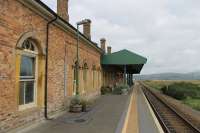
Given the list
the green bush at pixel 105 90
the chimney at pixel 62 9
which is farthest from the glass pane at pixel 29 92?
the green bush at pixel 105 90

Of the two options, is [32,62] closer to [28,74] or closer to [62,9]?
[28,74]

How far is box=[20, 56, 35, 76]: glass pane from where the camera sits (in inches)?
349

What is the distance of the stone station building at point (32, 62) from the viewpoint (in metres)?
7.52

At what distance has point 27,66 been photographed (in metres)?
9.21

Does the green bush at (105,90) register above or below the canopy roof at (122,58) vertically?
below

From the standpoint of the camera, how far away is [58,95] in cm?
1196

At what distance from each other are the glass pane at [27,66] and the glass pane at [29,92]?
355mm

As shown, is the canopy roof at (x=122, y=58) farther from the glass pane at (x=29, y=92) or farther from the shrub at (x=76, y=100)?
the glass pane at (x=29, y=92)

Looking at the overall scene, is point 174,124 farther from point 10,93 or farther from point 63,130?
point 10,93

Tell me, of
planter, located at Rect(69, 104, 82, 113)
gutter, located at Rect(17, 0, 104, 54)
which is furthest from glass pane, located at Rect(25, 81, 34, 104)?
planter, located at Rect(69, 104, 82, 113)

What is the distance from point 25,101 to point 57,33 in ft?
12.6

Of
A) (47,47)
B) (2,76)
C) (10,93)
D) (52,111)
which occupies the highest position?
(47,47)

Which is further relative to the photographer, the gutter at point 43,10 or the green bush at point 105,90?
the green bush at point 105,90

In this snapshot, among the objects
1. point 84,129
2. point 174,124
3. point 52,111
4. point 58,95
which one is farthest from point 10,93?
point 174,124
